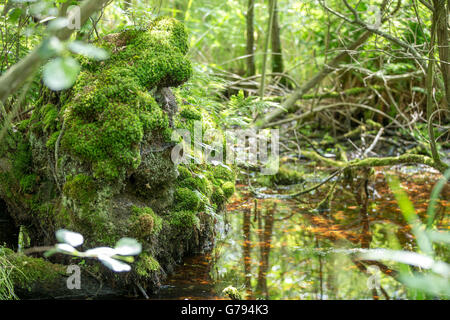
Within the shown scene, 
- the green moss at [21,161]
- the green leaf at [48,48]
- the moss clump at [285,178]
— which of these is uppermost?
the moss clump at [285,178]

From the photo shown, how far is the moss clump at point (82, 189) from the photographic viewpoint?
121 inches

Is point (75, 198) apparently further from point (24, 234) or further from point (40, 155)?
point (24, 234)

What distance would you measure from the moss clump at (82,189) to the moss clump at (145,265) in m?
0.56

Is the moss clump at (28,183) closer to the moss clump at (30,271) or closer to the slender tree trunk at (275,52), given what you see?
the moss clump at (30,271)

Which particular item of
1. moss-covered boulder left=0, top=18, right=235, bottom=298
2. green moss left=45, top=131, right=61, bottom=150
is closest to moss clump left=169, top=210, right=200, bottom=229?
moss-covered boulder left=0, top=18, right=235, bottom=298

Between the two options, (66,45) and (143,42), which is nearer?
(66,45)

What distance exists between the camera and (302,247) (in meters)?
4.21

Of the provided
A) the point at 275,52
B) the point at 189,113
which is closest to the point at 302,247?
the point at 189,113

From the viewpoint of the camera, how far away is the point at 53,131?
135 inches

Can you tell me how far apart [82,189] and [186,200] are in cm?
91

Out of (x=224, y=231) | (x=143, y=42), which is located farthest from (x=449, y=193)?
(x=143, y=42)

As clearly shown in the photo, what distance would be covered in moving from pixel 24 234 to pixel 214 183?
1835 mm

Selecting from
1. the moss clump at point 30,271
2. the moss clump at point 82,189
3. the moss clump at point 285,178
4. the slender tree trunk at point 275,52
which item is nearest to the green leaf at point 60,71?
the moss clump at point 82,189

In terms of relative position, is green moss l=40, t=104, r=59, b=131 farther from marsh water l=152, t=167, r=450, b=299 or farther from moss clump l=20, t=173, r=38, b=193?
marsh water l=152, t=167, r=450, b=299
